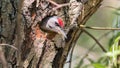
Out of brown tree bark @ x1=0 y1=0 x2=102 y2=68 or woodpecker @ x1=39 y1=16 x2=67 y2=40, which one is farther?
woodpecker @ x1=39 y1=16 x2=67 y2=40

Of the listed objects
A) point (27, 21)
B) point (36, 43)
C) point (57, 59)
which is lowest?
point (57, 59)

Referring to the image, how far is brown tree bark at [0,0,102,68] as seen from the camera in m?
1.65

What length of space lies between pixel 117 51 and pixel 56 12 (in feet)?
1.18

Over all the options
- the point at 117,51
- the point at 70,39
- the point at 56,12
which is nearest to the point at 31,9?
the point at 56,12

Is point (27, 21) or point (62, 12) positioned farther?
point (62, 12)

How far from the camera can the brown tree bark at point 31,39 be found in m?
1.65

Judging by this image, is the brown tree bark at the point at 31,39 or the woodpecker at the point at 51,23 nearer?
the brown tree bark at the point at 31,39

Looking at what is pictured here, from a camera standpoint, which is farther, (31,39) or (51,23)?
(51,23)

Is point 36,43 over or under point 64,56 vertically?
over

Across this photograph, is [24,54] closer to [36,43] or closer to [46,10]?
[36,43]

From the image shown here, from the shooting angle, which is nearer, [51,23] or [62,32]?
[62,32]

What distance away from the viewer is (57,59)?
1.85 m

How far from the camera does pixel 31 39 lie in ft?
5.60

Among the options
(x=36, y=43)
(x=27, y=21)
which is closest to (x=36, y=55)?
Result: (x=36, y=43)
